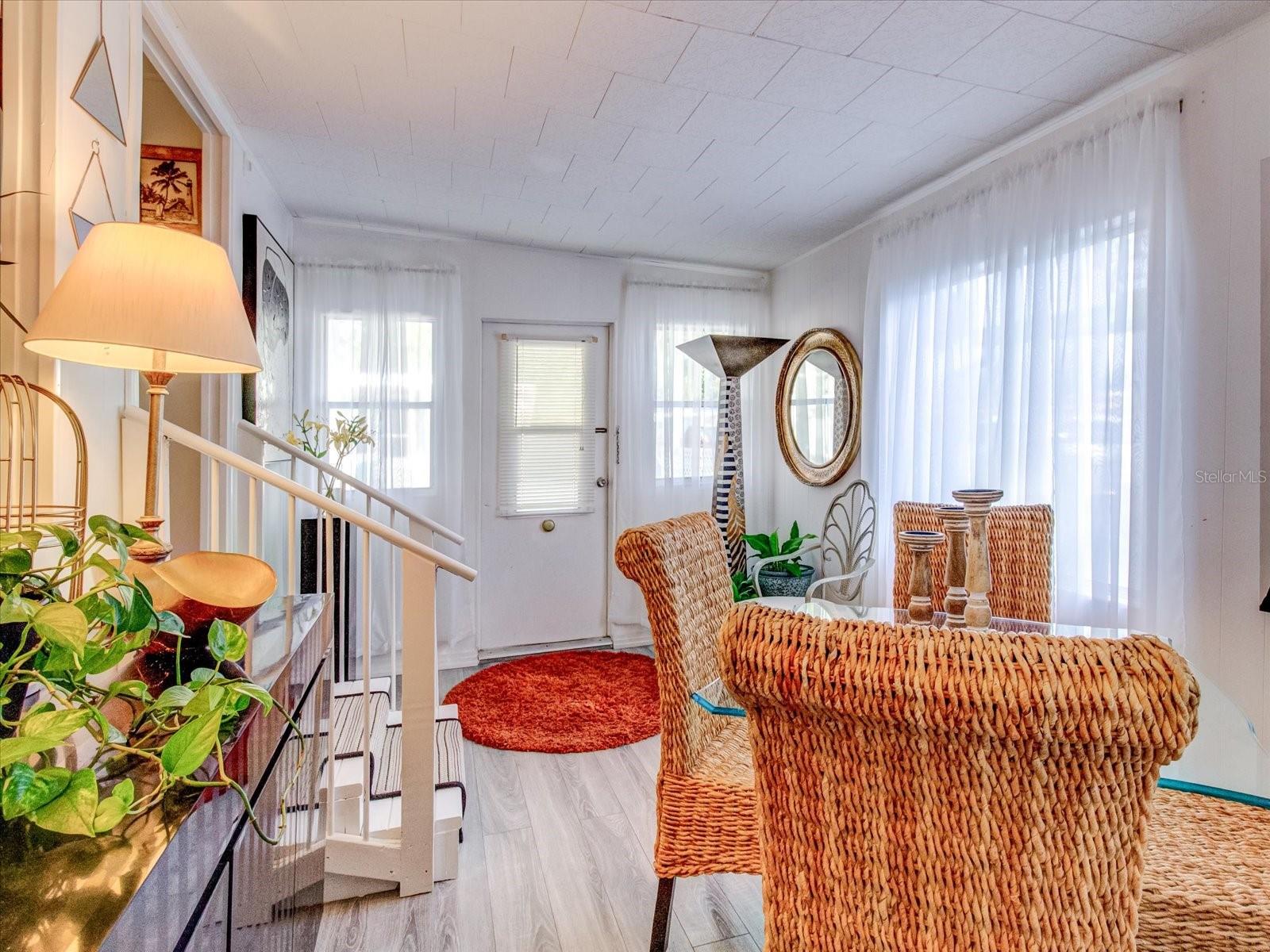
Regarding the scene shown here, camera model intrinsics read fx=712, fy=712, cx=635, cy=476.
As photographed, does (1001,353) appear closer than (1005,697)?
No

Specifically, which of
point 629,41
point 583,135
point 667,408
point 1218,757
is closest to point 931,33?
point 629,41

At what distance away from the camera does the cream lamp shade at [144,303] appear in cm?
118

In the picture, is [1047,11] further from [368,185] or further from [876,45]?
[368,185]

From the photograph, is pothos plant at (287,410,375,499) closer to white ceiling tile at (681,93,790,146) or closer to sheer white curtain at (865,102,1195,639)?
white ceiling tile at (681,93,790,146)

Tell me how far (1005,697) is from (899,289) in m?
2.87

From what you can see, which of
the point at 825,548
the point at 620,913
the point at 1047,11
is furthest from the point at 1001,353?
the point at 620,913

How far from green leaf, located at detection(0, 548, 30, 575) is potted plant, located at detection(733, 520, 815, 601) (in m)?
3.28

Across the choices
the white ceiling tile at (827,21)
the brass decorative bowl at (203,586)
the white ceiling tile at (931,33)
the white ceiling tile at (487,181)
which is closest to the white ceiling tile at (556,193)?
the white ceiling tile at (487,181)

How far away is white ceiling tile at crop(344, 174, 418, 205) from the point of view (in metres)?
3.09

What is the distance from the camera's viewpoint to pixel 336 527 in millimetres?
3346

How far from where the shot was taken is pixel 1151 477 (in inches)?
81.3

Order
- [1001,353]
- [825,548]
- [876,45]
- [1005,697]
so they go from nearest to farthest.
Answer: [1005,697]
[876,45]
[1001,353]
[825,548]

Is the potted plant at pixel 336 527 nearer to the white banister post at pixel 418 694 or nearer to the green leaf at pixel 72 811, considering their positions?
the white banister post at pixel 418 694

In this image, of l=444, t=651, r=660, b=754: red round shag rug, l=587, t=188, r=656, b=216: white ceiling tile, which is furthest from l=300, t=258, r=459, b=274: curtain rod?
l=444, t=651, r=660, b=754: red round shag rug
